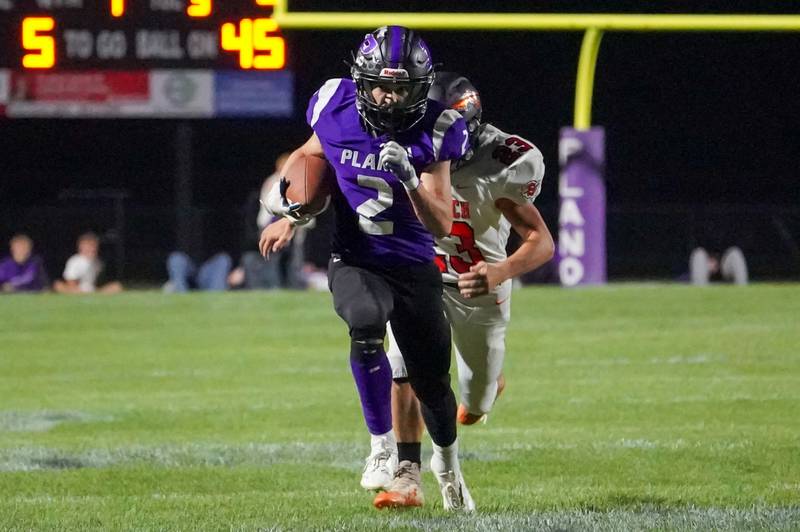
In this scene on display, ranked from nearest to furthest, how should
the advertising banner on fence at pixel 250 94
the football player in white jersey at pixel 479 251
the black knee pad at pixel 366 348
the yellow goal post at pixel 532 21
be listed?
the black knee pad at pixel 366 348 < the football player in white jersey at pixel 479 251 < the yellow goal post at pixel 532 21 < the advertising banner on fence at pixel 250 94

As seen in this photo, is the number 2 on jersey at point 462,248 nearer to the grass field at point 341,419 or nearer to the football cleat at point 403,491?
the grass field at point 341,419

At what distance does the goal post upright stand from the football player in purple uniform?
8.38m

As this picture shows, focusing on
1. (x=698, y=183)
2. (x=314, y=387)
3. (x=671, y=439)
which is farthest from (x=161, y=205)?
(x=671, y=439)

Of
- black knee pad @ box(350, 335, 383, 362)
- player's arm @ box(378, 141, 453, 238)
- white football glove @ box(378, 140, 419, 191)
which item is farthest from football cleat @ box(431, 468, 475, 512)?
white football glove @ box(378, 140, 419, 191)

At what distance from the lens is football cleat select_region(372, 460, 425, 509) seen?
5086 mm

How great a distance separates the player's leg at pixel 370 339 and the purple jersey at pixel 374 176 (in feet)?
0.33

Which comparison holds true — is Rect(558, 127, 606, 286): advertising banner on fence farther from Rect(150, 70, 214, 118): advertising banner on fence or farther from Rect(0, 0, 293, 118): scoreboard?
Rect(150, 70, 214, 118): advertising banner on fence

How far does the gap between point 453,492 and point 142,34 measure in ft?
30.6

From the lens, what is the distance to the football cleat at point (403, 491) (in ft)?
16.7

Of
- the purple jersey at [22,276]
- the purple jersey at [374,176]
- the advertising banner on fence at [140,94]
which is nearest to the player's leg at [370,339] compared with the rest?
the purple jersey at [374,176]

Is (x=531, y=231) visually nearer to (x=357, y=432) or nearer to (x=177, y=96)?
(x=357, y=432)

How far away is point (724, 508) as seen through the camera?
5.12 meters

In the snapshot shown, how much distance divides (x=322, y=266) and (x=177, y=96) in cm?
293

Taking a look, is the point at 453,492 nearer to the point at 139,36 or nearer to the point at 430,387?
the point at 430,387
